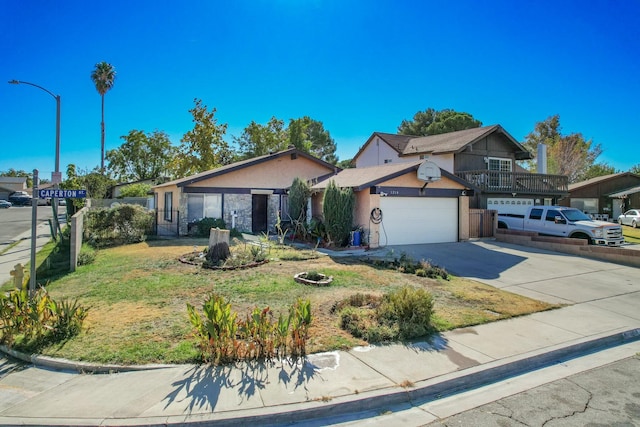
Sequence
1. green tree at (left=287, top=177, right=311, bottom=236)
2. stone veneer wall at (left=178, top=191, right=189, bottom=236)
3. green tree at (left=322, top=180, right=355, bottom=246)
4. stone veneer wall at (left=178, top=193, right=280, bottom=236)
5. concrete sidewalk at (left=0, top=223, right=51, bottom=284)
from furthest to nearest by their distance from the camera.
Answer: stone veneer wall at (left=178, top=193, right=280, bottom=236) → stone veneer wall at (left=178, top=191, right=189, bottom=236) → green tree at (left=287, top=177, right=311, bottom=236) → green tree at (left=322, top=180, right=355, bottom=246) → concrete sidewalk at (left=0, top=223, right=51, bottom=284)

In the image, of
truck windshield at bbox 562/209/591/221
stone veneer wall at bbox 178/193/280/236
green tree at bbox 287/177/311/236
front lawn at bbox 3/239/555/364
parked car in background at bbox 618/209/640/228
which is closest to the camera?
front lawn at bbox 3/239/555/364

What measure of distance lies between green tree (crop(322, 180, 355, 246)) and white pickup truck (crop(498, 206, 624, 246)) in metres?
9.40

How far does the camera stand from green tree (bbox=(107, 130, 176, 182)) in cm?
4809

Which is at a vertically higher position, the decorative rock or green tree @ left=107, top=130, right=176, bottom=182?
green tree @ left=107, top=130, right=176, bottom=182

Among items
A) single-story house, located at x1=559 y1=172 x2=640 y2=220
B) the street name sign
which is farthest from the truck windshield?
the street name sign

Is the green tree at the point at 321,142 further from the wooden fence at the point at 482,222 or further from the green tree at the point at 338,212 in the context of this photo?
the green tree at the point at 338,212

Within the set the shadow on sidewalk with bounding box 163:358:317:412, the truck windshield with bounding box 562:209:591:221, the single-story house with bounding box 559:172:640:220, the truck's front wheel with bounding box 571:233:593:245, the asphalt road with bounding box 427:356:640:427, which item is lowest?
the asphalt road with bounding box 427:356:640:427

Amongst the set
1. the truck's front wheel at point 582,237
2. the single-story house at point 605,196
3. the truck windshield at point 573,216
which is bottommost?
the truck's front wheel at point 582,237

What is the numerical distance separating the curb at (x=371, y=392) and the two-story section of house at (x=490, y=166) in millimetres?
17299

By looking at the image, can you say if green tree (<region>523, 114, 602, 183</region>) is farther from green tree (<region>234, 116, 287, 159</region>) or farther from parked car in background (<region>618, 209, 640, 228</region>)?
green tree (<region>234, 116, 287, 159</region>)

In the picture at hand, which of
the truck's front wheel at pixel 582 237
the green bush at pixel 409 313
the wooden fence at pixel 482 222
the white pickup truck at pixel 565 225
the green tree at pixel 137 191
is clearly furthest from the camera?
the green tree at pixel 137 191

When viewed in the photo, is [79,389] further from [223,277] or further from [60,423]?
[223,277]

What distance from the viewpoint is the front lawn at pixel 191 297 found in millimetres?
5371

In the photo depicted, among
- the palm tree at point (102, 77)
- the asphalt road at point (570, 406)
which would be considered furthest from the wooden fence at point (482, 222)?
the palm tree at point (102, 77)
